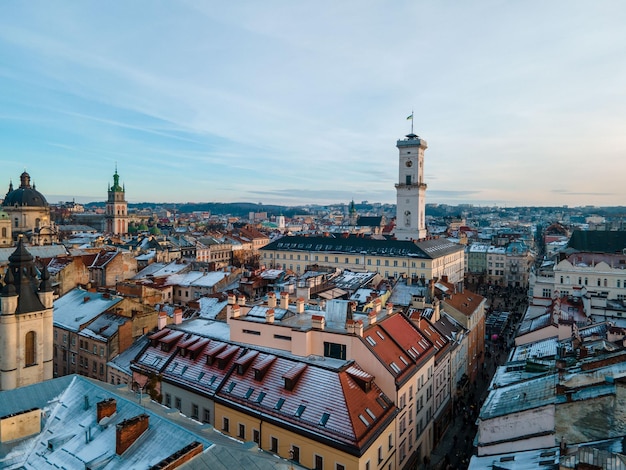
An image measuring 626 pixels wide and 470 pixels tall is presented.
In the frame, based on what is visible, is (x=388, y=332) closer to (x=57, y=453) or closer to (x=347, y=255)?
(x=57, y=453)

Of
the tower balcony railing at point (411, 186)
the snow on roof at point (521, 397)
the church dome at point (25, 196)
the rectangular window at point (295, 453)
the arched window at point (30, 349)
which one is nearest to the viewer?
the snow on roof at point (521, 397)

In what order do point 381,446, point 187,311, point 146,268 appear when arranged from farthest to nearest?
point 146,268
point 187,311
point 381,446

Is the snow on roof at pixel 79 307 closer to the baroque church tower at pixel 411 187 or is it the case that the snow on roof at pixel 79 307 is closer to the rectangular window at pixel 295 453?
the rectangular window at pixel 295 453

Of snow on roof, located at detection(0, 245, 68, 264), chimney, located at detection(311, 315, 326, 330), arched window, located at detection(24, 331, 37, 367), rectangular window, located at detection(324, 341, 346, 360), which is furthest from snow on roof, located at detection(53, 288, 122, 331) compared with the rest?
snow on roof, located at detection(0, 245, 68, 264)

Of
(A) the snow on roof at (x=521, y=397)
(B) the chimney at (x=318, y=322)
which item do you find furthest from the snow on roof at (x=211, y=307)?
(A) the snow on roof at (x=521, y=397)

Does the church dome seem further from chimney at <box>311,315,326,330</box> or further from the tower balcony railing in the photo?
chimney at <box>311,315,326,330</box>

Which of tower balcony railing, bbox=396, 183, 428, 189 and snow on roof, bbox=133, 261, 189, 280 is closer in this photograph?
snow on roof, bbox=133, 261, 189, 280

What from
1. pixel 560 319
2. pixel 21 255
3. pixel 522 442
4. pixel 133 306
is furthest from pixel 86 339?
pixel 560 319
